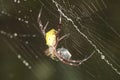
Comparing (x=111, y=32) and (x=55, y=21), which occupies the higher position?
(x=55, y=21)

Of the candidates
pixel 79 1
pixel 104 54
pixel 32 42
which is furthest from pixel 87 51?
pixel 32 42

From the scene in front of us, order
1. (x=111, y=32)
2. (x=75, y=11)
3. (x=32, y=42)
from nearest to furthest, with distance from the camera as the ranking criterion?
1. (x=75, y=11)
2. (x=111, y=32)
3. (x=32, y=42)

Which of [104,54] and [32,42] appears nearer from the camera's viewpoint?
[104,54]

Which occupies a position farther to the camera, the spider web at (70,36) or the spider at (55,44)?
the spider web at (70,36)

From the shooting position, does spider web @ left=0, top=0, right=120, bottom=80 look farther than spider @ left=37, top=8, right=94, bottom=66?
Yes

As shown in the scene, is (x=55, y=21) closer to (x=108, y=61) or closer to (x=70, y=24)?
(x=70, y=24)

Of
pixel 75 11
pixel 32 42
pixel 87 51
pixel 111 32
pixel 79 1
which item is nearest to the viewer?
pixel 75 11

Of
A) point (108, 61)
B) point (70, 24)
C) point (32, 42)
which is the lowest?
point (108, 61)
